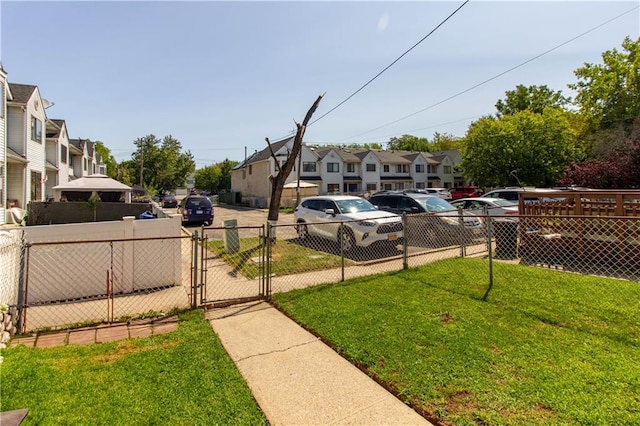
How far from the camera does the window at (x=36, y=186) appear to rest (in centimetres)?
2072

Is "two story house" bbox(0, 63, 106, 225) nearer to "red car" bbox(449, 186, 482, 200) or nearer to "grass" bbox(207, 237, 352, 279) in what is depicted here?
"grass" bbox(207, 237, 352, 279)

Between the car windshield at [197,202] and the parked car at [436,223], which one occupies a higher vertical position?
the car windshield at [197,202]

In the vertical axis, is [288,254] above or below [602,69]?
below

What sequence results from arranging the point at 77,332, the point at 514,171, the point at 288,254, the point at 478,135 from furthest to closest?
the point at 478,135, the point at 514,171, the point at 288,254, the point at 77,332

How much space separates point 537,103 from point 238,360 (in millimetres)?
59680

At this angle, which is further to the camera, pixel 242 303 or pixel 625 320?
pixel 242 303

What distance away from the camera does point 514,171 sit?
31.7m

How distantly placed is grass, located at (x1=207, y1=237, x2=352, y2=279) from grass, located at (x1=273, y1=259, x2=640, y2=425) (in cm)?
182

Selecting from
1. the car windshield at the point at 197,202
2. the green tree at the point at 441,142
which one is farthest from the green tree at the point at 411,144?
the car windshield at the point at 197,202

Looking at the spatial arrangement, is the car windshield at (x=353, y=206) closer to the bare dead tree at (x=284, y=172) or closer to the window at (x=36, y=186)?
the bare dead tree at (x=284, y=172)

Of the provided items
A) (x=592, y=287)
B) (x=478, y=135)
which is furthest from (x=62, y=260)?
(x=478, y=135)

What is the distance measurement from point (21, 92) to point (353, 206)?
70.9ft

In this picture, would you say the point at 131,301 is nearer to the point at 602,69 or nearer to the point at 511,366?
the point at 511,366

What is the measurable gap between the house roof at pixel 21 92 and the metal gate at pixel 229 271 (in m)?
16.4
